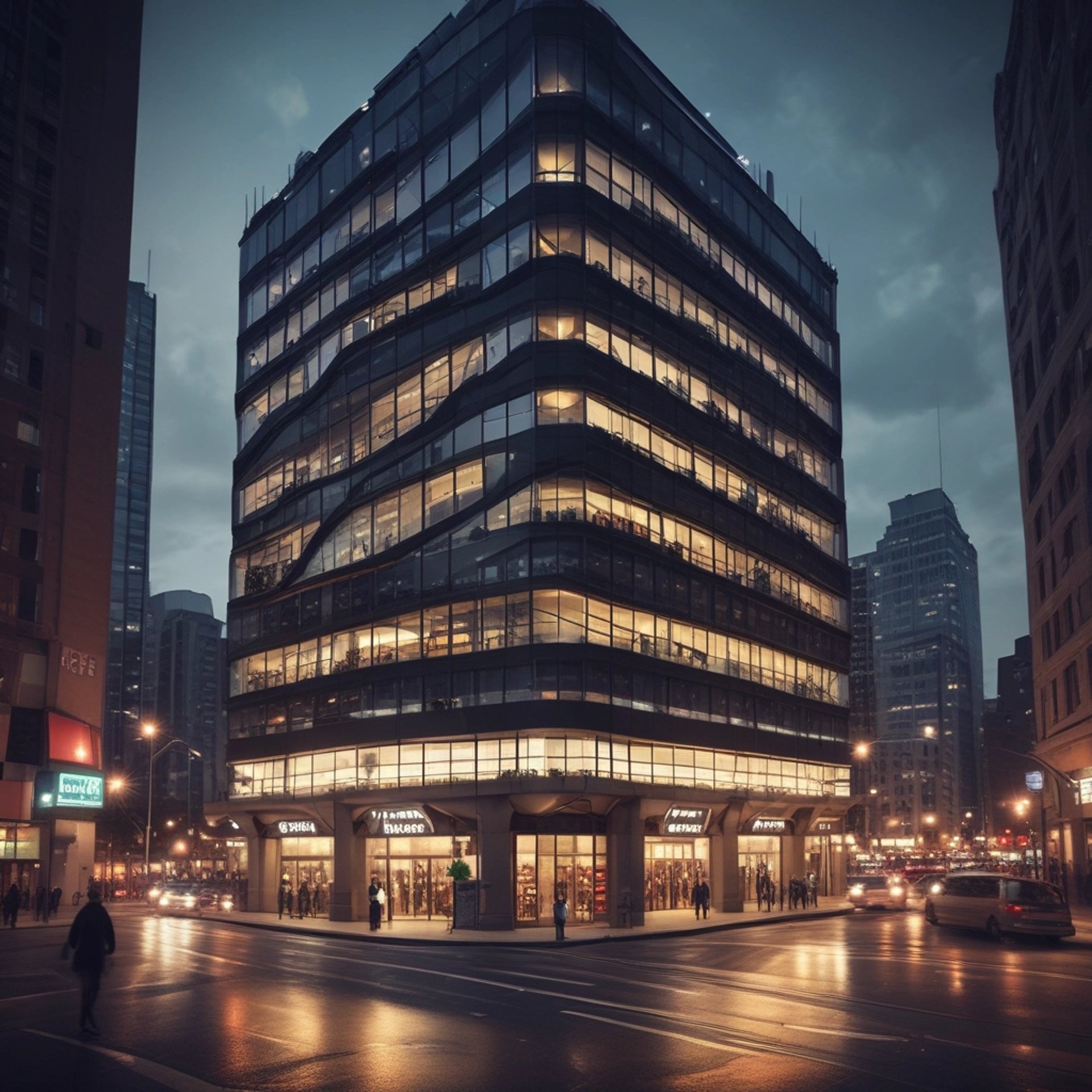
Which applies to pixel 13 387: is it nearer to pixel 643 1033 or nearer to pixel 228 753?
pixel 228 753

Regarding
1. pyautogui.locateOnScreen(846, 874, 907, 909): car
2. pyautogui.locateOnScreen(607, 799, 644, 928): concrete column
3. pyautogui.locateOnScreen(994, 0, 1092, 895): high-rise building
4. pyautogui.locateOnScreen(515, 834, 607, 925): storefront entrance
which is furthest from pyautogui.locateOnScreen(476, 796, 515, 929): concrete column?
pyautogui.locateOnScreen(994, 0, 1092, 895): high-rise building

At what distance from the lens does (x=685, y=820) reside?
183 feet

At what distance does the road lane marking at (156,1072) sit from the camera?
1391 centimetres

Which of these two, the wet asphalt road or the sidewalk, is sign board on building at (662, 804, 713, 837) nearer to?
the sidewalk

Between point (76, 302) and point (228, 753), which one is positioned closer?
point (228, 753)

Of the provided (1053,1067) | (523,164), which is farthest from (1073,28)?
(1053,1067)

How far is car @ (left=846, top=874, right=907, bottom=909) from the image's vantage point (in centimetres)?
5772

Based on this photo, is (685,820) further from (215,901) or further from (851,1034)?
(851,1034)

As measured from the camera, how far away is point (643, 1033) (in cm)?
1773

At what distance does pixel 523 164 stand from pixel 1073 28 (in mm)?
25664

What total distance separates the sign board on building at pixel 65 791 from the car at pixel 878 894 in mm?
44553

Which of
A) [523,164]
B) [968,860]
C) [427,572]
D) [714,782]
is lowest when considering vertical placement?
[968,860]

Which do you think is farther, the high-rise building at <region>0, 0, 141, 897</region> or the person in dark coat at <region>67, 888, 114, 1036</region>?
the high-rise building at <region>0, 0, 141, 897</region>

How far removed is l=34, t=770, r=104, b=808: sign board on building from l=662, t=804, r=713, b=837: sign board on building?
3652 centimetres
